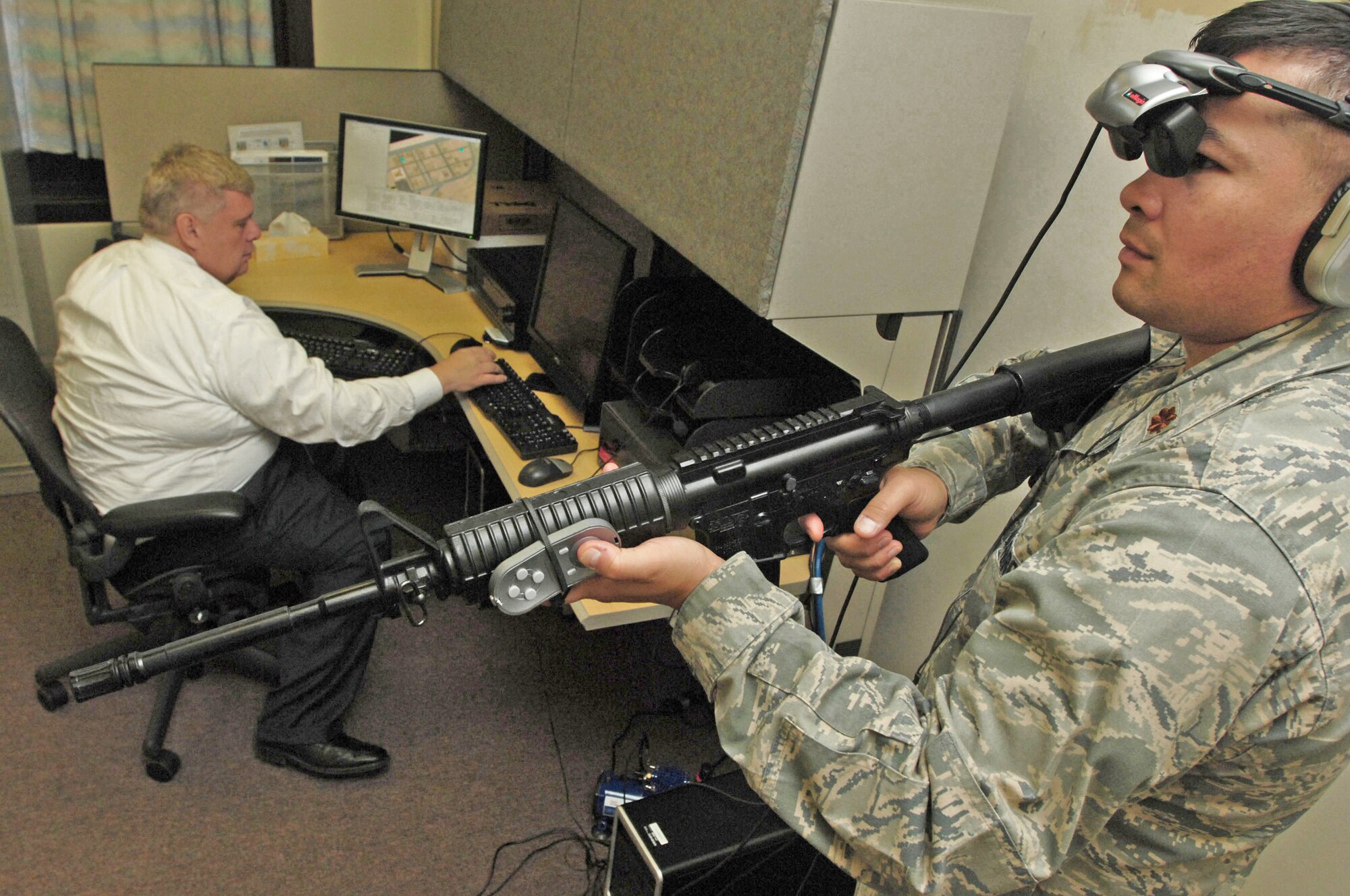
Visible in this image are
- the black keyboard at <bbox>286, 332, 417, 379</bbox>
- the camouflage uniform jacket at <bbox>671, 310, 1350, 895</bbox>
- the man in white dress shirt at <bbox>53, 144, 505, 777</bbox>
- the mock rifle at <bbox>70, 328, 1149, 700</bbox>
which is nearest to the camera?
the camouflage uniform jacket at <bbox>671, 310, 1350, 895</bbox>

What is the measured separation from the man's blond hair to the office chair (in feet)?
1.07

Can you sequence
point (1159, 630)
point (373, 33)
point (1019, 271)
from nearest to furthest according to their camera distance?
point (1159, 630)
point (1019, 271)
point (373, 33)

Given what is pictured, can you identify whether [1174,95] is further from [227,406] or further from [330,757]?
[330,757]

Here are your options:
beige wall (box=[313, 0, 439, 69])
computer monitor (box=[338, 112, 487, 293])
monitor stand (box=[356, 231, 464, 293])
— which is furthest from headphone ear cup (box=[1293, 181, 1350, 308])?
beige wall (box=[313, 0, 439, 69])

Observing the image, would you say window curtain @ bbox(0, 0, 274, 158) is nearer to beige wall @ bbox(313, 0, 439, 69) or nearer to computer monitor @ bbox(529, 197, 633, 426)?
beige wall @ bbox(313, 0, 439, 69)

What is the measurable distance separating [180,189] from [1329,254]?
1.88m

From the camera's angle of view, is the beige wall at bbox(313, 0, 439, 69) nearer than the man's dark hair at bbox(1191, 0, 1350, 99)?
No

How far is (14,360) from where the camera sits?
1.69 m

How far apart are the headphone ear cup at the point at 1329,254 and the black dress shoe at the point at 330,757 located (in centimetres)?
175

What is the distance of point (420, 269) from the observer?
2502 mm

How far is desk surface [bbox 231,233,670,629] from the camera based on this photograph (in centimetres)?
191

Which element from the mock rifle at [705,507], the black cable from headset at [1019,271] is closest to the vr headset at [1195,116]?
the mock rifle at [705,507]

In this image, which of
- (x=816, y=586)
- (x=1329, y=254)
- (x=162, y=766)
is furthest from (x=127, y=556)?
(x=1329, y=254)

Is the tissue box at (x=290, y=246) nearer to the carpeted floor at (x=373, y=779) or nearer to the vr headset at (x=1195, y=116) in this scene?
the carpeted floor at (x=373, y=779)
